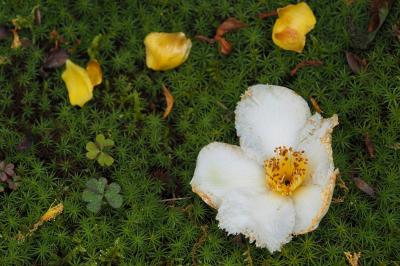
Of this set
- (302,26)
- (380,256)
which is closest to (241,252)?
(380,256)

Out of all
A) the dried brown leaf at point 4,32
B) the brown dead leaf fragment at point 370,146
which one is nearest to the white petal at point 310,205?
the brown dead leaf fragment at point 370,146

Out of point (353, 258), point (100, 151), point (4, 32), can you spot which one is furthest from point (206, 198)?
point (4, 32)

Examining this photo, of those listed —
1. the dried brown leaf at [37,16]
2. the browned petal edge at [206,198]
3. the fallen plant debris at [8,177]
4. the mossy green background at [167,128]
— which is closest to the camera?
the browned petal edge at [206,198]

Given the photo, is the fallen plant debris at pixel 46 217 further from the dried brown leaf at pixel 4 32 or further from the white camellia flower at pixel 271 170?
the dried brown leaf at pixel 4 32

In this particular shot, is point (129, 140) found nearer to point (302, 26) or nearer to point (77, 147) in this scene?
point (77, 147)

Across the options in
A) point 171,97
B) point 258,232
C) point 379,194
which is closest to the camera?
point 258,232

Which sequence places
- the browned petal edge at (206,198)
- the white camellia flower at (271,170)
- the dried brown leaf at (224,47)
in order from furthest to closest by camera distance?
the dried brown leaf at (224,47) < the browned petal edge at (206,198) < the white camellia flower at (271,170)
